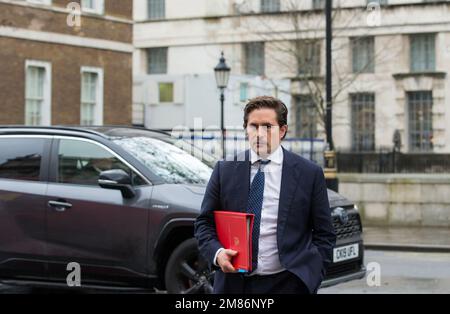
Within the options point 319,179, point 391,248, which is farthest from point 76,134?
point 391,248

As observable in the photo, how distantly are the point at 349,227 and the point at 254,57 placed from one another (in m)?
37.4

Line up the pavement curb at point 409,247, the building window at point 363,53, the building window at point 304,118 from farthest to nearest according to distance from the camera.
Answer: the building window at point 363,53 < the building window at point 304,118 < the pavement curb at point 409,247

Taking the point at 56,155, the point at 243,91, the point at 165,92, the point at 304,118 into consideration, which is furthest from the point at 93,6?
the point at 56,155

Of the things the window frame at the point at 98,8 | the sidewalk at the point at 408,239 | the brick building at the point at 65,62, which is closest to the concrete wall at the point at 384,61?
the brick building at the point at 65,62

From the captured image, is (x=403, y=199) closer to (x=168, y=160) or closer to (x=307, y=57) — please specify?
(x=168, y=160)

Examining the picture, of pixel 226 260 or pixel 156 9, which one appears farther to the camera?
pixel 156 9

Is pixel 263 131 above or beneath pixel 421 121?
beneath

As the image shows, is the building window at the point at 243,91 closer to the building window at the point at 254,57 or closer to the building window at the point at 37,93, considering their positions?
the building window at the point at 37,93

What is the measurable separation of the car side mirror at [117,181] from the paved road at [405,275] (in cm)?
179

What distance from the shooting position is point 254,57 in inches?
1816

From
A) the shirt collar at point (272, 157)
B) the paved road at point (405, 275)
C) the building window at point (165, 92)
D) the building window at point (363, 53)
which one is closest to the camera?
the shirt collar at point (272, 157)

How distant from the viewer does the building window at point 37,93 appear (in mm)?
28797

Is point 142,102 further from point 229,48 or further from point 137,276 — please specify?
point 137,276
